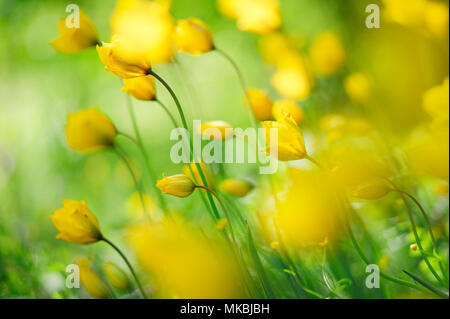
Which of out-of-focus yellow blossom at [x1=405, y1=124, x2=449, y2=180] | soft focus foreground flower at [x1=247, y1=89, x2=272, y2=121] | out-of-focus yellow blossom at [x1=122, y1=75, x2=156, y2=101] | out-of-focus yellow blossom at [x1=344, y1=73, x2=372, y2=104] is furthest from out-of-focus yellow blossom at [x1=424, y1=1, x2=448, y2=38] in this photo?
out-of-focus yellow blossom at [x1=122, y1=75, x2=156, y2=101]

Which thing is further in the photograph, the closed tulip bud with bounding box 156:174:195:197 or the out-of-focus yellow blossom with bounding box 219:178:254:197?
the out-of-focus yellow blossom with bounding box 219:178:254:197

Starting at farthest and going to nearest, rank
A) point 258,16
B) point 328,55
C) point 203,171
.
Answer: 1. point 328,55
2. point 258,16
3. point 203,171

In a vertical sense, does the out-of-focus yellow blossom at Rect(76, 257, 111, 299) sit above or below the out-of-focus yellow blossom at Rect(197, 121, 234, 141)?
below

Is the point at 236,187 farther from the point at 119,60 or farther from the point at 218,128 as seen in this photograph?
the point at 119,60

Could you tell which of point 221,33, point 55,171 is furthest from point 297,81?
point 221,33

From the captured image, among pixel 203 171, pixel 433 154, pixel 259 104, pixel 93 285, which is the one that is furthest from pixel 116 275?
pixel 433 154

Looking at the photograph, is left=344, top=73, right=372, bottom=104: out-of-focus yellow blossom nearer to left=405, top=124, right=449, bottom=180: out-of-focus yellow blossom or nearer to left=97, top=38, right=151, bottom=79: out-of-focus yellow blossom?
left=405, top=124, right=449, bottom=180: out-of-focus yellow blossom

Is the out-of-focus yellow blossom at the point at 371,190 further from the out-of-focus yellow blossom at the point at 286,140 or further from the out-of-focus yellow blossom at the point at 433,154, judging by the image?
the out-of-focus yellow blossom at the point at 433,154

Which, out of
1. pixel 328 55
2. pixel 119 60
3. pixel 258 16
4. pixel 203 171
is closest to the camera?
pixel 119 60
